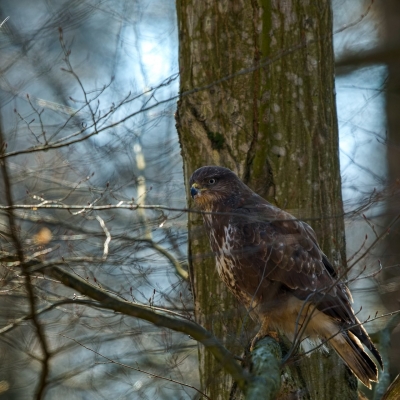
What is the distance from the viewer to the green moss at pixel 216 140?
15.8 feet

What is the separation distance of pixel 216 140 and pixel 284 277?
1.11 metres

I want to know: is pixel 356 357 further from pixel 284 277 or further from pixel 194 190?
pixel 194 190

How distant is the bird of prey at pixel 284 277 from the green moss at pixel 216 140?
0.71ft

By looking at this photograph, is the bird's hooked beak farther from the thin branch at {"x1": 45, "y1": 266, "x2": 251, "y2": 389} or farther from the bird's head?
the thin branch at {"x1": 45, "y1": 266, "x2": 251, "y2": 389}

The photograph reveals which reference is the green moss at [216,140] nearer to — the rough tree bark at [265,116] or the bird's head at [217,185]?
the rough tree bark at [265,116]

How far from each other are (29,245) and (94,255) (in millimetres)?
465

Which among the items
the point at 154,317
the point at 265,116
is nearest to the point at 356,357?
the point at 265,116

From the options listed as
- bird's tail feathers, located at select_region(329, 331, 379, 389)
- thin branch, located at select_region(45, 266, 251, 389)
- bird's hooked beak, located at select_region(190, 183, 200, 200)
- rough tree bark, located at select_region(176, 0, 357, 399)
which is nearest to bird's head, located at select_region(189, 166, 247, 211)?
bird's hooked beak, located at select_region(190, 183, 200, 200)

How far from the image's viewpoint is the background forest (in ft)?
12.0

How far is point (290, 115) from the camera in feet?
15.7

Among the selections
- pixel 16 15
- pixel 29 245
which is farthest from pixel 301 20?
pixel 16 15

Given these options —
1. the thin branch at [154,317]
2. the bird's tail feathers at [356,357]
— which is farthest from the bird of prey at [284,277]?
the thin branch at [154,317]

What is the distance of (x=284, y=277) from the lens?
14.8 feet

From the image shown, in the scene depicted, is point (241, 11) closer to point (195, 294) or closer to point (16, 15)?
point (195, 294)
